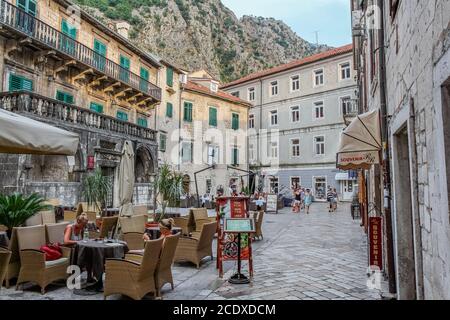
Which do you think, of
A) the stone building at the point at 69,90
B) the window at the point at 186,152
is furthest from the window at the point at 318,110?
the stone building at the point at 69,90

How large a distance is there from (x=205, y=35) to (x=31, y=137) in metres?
50.6

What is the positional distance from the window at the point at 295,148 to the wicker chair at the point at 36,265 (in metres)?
30.0

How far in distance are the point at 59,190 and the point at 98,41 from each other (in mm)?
10124

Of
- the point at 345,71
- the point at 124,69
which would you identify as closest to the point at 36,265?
the point at 124,69

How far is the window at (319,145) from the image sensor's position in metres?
31.9

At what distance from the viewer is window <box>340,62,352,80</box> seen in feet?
99.3

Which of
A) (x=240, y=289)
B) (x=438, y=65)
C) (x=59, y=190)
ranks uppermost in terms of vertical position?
(x=438, y=65)

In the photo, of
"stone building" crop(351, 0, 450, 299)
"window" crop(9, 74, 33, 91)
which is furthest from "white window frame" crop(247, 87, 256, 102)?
"stone building" crop(351, 0, 450, 299)

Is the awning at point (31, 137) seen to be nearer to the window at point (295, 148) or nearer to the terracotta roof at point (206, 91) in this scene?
the terracotta roof at point (206, 91)

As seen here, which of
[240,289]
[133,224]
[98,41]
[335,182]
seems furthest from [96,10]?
[240,289]

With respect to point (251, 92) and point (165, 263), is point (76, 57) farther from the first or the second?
point (251, 92)

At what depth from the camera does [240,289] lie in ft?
18.0
